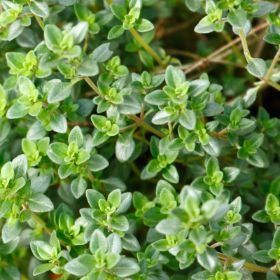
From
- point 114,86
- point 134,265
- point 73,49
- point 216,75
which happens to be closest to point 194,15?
point 216,75

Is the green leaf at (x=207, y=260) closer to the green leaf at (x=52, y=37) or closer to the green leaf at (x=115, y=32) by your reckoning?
the green leaf at (x=52, y=37)

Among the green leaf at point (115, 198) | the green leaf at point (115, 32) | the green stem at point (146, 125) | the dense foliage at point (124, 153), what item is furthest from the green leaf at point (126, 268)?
the green leaf at point (115, 32)

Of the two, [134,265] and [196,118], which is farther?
[196,118]

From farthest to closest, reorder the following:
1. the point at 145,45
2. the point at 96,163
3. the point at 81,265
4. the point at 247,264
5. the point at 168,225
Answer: the point at 145,45
the point at 96,163
the point at 247,264
the point at 81,265
the point at 168,225

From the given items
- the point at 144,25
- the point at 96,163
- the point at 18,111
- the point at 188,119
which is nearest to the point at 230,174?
the point at 188,119

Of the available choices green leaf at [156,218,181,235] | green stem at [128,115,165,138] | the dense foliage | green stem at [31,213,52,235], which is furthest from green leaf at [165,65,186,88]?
green stem at [31,213,52,235]

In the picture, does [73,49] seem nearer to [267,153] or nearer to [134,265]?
[134,265]

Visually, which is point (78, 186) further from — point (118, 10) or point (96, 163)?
point (118, 10)
